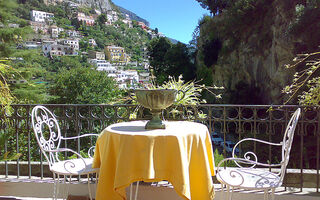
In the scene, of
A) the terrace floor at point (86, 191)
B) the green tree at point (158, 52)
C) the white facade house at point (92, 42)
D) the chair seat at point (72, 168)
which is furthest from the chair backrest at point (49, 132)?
the white facade house at point (92, 42)

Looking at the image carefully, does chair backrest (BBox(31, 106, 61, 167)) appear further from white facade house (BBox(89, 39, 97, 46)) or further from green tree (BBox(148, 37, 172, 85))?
white facade house (BBox(89, 39, 97, 46))

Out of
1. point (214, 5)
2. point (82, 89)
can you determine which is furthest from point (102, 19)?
point (82, 89)

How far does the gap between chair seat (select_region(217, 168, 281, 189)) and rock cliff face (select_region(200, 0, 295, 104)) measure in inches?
572

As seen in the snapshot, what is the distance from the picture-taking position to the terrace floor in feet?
8.28

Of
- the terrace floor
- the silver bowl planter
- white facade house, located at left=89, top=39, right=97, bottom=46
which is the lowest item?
the terrace floor

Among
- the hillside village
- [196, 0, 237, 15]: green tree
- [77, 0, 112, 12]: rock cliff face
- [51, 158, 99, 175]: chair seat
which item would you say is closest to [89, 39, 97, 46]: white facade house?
the hillside village

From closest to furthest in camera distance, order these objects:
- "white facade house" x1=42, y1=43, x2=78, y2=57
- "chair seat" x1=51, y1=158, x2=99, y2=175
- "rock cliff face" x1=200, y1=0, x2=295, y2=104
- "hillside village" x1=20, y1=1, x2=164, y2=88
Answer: "chair seat" x1=51, y1=158, x2=99, y2=175
"rock cliff face" x1=200, y1=0, x2=295, y2=104
"white facade house" x1=42, y1=43, x2=78, y2=57
"hillside village" x1=20, y1=1, x2=164, y2=88

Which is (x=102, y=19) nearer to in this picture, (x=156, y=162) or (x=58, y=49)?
(x=58, y=49)

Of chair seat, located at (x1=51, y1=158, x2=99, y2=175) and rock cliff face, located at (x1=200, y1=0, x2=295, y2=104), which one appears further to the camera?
rock cliff face, located at (x1=200, y1=0, x2=295, y2=104)

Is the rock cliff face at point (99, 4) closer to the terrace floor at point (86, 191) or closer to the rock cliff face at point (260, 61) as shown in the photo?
the rock cliff face at point (260, 61)

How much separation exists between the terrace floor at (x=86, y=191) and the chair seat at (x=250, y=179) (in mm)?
665

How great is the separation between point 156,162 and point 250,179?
0.72m

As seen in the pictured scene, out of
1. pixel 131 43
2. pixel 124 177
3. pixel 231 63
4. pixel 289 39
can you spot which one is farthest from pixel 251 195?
pixel 131 43

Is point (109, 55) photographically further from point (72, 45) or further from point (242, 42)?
point (242, 42)
